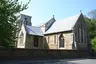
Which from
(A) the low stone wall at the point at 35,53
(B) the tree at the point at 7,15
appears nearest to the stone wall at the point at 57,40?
(A) the low stone wall at the point at 35,53

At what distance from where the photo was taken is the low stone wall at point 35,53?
18.5 metres

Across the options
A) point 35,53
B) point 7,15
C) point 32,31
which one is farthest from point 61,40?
point 7,15

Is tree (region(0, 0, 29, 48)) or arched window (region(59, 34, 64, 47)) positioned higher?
tree (region(0, 0, 29, 48))

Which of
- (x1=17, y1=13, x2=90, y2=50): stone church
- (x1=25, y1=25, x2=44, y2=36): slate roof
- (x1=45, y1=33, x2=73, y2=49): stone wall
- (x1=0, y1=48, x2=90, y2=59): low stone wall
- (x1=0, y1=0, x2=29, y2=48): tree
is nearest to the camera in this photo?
(x1=0, y1=0, x2=29, y2=48): tree

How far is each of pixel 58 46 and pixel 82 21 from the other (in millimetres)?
8873

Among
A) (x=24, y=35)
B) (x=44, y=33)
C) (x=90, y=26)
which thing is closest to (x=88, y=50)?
(x=44, y=33)

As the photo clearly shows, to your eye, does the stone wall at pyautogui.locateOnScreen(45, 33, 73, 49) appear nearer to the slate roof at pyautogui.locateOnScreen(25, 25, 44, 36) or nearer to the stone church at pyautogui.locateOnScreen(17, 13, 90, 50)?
the stone church at pyautogui.locateOnScreen(17, 13, 90, 50)

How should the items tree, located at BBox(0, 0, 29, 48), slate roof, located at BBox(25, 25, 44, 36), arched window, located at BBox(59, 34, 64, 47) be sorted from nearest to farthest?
tree, located at BBox(0, 0, 29, 48), arched window, located at BBox(59, 34, 64, 47), slate roof, located at BBox(25, 25, 44, 36)

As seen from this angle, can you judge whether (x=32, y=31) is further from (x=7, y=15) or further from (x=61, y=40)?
(x=7, y=15)

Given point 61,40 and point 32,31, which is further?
point 32,31

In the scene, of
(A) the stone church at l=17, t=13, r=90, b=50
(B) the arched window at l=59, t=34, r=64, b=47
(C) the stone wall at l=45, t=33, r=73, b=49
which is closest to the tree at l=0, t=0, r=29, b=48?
(A) the stone church at l=17, t=13, r=90, b=50

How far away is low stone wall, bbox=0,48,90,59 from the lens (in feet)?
60.7

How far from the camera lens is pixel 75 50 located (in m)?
28.4

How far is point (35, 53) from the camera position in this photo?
2169 centimetres
